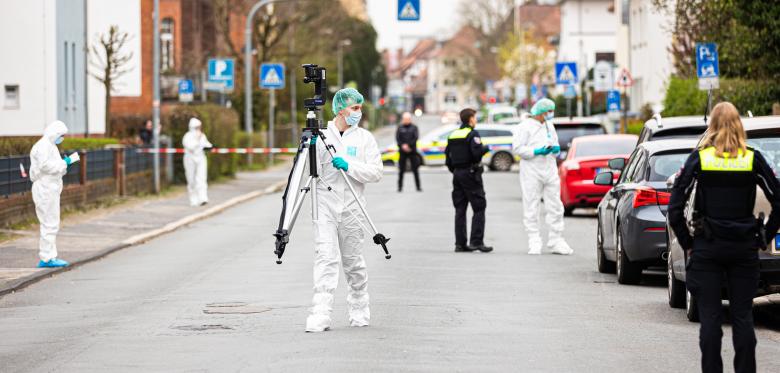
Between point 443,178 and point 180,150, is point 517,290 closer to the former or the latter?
point 180,150

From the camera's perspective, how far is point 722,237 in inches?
310

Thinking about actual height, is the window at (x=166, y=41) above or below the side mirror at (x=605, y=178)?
above

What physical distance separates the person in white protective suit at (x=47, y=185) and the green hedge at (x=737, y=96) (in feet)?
46.1

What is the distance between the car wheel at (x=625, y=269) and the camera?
13.7m

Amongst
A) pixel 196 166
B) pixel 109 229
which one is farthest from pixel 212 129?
pixel 109 229

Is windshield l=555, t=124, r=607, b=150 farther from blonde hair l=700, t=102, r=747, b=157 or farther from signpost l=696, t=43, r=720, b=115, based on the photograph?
blonde hair l=700, t=102, r=747, b=157

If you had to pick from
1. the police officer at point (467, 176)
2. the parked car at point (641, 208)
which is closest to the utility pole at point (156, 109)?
the police officer at point (467, 176)

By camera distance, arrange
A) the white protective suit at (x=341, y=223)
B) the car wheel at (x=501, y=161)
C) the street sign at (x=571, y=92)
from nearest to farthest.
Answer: the white protective suit at (x=341, y=223), the car wheel at (x=501, y=161), the street sign at (x=571, y=92)

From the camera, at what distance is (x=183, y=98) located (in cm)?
4634

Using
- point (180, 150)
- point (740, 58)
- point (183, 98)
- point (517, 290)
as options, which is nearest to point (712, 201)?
point (517, 290)

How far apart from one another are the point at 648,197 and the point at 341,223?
396cm

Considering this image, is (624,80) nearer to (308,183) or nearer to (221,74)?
(221,74)

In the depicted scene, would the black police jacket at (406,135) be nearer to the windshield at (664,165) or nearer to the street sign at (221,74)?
the street sign at (221,74)

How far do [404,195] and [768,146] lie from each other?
868 inches
